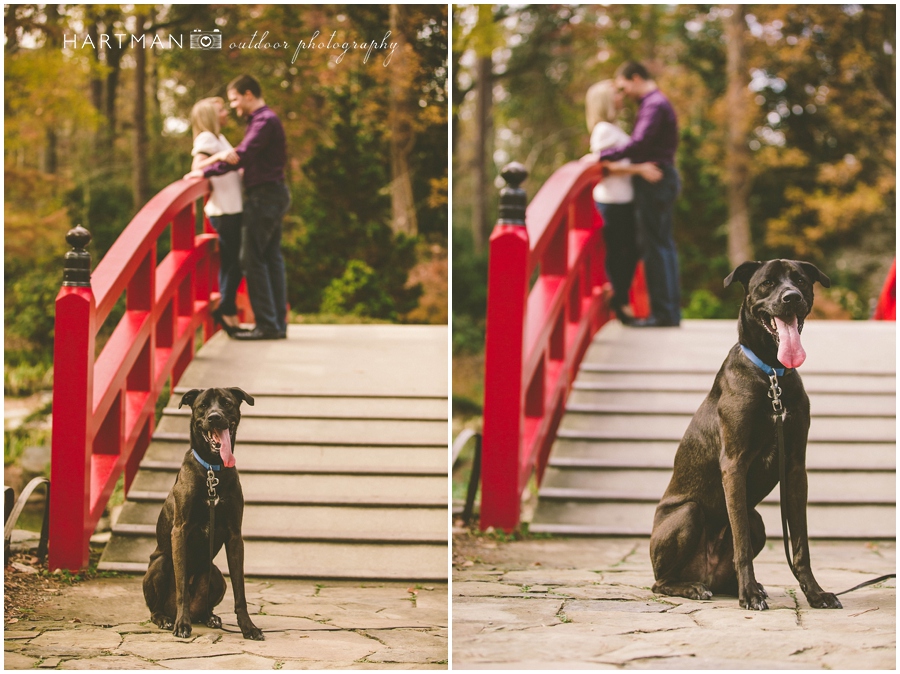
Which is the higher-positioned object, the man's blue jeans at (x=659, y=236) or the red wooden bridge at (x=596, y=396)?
the man's blue jeans at (x=659, y=236)

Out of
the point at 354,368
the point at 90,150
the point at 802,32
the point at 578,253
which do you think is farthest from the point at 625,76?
the point at 802,32

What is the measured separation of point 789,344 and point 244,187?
2.71m

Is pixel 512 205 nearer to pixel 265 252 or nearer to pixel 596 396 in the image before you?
pixel 265 252

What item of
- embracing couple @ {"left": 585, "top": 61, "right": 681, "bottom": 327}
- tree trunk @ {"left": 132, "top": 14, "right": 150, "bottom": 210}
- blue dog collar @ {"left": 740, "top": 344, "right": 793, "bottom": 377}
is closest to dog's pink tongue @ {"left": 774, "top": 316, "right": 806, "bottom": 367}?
blue dog collar @ {"left": 740, "top": 344, "right": 793, "bottom": 377}

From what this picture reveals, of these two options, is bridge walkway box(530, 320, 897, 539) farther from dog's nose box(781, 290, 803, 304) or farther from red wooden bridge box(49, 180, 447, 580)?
dog's nose box(781, 290, 803, 304)

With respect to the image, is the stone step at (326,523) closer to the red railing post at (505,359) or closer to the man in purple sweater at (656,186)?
the red railing post at (505,359)

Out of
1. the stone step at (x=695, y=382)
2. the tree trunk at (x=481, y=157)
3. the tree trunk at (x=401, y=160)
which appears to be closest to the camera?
the tree trunk at (x=401, y=160)

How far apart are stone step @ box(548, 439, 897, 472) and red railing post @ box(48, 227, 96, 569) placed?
8.17ft

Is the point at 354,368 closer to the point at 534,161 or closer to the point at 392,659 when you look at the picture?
the point at 392,659

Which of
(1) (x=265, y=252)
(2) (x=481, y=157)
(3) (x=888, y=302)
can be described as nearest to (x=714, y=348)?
(3) (x=888, y=302)

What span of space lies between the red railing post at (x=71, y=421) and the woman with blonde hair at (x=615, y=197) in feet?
11.8

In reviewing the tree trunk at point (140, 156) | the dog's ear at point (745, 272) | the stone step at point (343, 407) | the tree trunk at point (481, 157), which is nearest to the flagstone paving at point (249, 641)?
the stone step at point (343, 407)

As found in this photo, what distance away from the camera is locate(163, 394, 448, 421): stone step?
441 centimetres

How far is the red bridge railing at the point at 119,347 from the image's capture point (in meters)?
3.96
